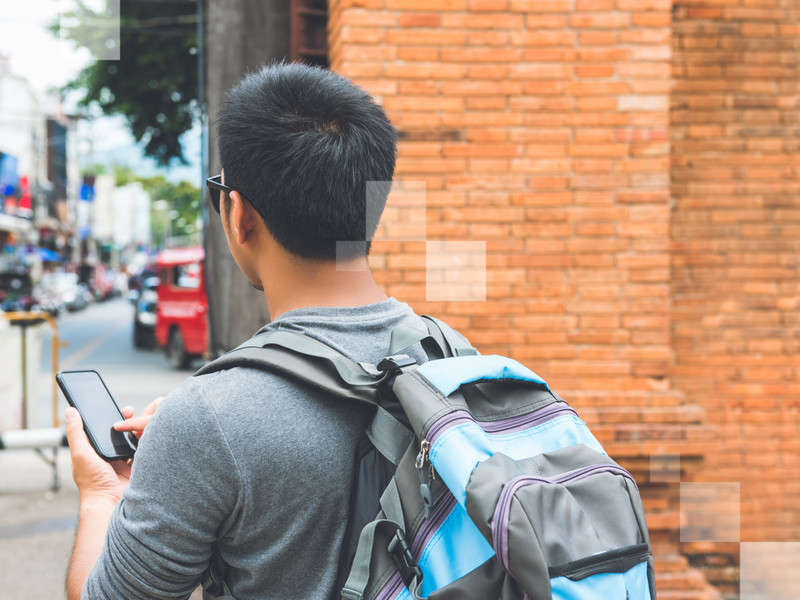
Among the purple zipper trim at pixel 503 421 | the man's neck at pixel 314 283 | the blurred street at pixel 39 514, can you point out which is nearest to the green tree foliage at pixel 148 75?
the blurred street at pixel 39 514

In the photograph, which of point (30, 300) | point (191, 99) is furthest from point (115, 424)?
point (30, 300)

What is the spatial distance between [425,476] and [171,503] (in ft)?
1.23

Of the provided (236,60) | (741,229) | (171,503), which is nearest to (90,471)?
(171,503)

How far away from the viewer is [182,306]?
15922 mm

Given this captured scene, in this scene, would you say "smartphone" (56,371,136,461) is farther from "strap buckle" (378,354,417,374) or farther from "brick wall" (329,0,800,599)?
"brick wall" (329,0,800,599)

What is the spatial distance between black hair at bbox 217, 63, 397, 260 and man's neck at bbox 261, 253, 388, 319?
0.02 meters

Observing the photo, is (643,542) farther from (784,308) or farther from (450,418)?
(784,308)

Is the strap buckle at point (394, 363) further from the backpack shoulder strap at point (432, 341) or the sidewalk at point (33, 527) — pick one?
the sidewalk at point (33, 527)

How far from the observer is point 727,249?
14.0 ft

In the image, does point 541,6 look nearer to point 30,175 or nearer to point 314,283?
point 314,283

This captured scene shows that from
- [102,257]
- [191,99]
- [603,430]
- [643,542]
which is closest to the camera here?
[643,542]

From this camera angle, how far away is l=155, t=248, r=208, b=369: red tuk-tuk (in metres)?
15.4

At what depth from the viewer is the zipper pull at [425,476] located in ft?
3.78

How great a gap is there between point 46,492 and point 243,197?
20.3ft
